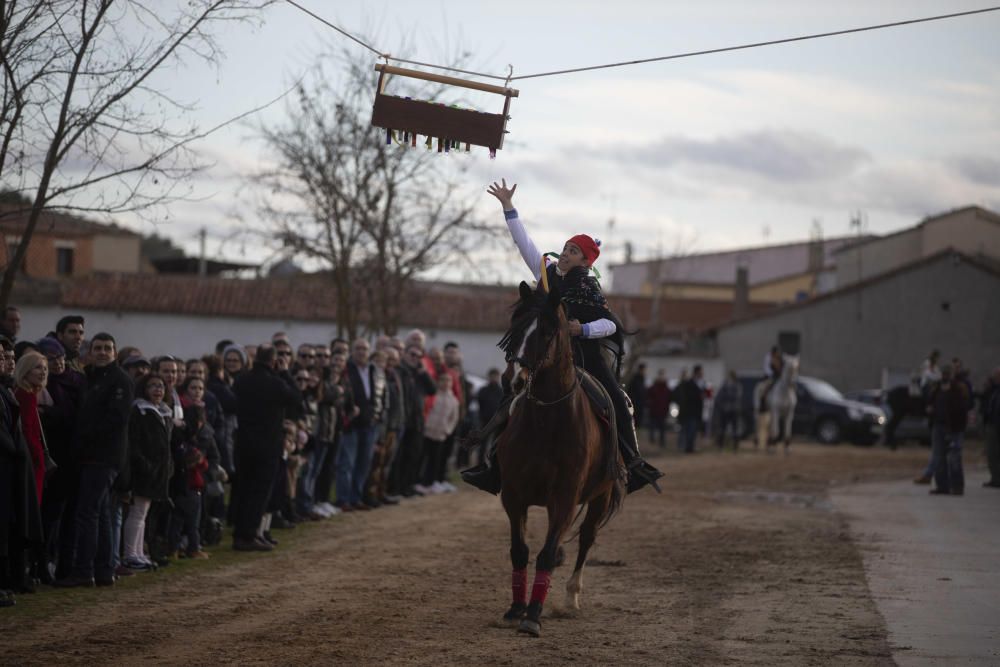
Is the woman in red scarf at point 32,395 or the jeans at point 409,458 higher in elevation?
the woman in red scarf at point 32,395

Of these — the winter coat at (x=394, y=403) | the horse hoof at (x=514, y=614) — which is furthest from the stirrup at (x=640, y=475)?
the winter coat at (x=394, y=403)

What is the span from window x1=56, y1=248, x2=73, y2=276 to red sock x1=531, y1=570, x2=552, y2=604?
62567 millimetres

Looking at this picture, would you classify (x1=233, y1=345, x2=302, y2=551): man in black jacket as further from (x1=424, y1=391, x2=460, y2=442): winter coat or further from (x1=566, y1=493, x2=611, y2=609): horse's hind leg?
(x1=424, y1=391, x2=460, y2=442): winter coat

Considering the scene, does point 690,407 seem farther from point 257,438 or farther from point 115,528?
point 115,528

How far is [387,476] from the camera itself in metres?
20.8

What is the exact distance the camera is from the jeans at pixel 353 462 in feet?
60.8

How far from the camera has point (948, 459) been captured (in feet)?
74.0

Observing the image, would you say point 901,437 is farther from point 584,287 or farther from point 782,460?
point 584,287

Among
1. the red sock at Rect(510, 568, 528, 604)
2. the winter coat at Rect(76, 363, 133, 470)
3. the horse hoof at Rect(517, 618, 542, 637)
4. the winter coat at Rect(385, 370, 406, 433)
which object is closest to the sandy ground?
the horse hoof at Rect(517, 618, 542, 637)

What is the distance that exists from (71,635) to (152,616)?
98cm

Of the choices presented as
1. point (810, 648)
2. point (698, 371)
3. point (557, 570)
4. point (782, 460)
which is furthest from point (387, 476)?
point (698, 371)

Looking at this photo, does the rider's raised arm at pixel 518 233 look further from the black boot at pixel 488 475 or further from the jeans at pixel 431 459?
the jeans at pixel 431 459

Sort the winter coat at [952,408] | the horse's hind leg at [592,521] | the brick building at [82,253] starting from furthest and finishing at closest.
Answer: the brick building at [82,253], the winter coat at [952,408], the horse's hind leg at [592,521]

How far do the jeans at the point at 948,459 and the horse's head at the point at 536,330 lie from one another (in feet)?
47.7
